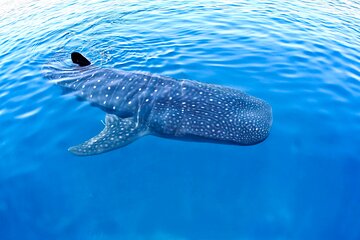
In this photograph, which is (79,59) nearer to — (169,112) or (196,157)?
(169,112)

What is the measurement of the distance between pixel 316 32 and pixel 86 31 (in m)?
10.5

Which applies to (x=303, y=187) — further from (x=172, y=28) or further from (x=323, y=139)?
(x=172, y=28)

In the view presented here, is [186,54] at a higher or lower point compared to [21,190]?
higher

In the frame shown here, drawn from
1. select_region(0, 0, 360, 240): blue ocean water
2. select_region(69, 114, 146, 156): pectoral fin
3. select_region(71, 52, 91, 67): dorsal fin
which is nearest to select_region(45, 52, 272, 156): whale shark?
select_region(69, 114, 146, 156): pectoral fin

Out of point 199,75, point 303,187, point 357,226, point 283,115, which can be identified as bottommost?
point 357,226

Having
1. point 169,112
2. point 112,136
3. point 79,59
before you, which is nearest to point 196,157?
point 169,112

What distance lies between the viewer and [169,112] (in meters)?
6.96

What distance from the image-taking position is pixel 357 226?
557 cm

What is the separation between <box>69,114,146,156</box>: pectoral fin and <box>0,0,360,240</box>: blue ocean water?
27cm

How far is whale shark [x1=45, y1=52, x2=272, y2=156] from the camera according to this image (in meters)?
6.48

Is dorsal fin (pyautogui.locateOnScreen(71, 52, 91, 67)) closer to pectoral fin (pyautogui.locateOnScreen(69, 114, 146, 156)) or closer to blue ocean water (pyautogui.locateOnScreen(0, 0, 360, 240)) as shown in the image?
blue ocean water (pyautogui.locateOnScreen(0, 0, 360, 240))

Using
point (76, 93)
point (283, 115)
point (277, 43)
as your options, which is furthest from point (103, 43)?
point (283, 115)

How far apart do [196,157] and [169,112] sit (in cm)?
125

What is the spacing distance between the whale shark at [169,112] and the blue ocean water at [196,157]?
332 mm
